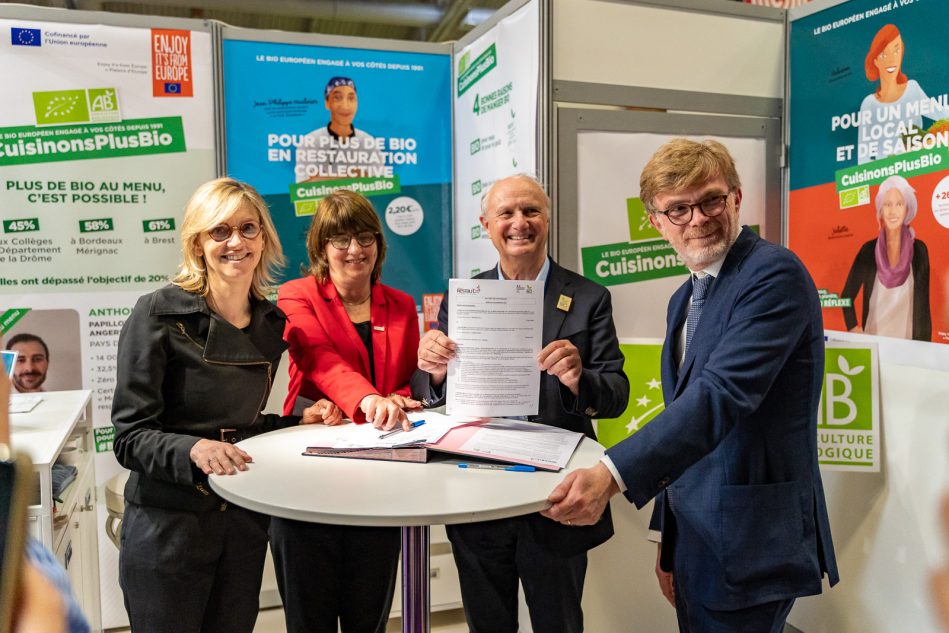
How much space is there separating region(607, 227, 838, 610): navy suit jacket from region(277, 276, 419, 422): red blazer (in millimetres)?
900

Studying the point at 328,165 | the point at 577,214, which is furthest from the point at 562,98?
the point at 328,165

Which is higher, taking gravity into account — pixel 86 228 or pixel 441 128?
pixel 441 128

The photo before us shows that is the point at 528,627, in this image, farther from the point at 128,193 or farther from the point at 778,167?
the point at 128,193

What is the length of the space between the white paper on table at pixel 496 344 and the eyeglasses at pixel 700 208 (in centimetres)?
34

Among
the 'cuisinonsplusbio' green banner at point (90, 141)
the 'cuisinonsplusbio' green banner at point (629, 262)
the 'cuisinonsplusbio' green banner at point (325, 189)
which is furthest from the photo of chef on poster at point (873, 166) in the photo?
the 'cuisinonsplusbio' green banner at point (90, 141)

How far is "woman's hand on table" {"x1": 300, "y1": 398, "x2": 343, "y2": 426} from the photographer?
1.98 metres

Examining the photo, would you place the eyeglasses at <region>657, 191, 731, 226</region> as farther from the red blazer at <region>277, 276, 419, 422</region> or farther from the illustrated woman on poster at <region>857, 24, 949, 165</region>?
the illustrated woman on poster at <region>857, 24, 949, 165</region>

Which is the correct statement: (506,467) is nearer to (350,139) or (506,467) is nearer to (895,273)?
(895,273)

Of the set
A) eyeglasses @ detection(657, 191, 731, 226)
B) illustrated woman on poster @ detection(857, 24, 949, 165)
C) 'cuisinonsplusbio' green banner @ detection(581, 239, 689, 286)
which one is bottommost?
'cuisinonsplusbio' green banner @ detection(581, 239, 689, 286)

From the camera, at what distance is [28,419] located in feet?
7.79

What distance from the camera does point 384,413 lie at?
182 cm

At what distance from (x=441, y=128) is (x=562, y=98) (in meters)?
1.06

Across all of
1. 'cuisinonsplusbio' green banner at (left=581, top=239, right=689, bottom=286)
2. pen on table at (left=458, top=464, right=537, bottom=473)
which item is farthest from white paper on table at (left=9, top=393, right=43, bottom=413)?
'cuisinonsplusbio' green banner at (left=581, top=239, right=689, bottom=286)

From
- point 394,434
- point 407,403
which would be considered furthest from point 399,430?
point 407,403
